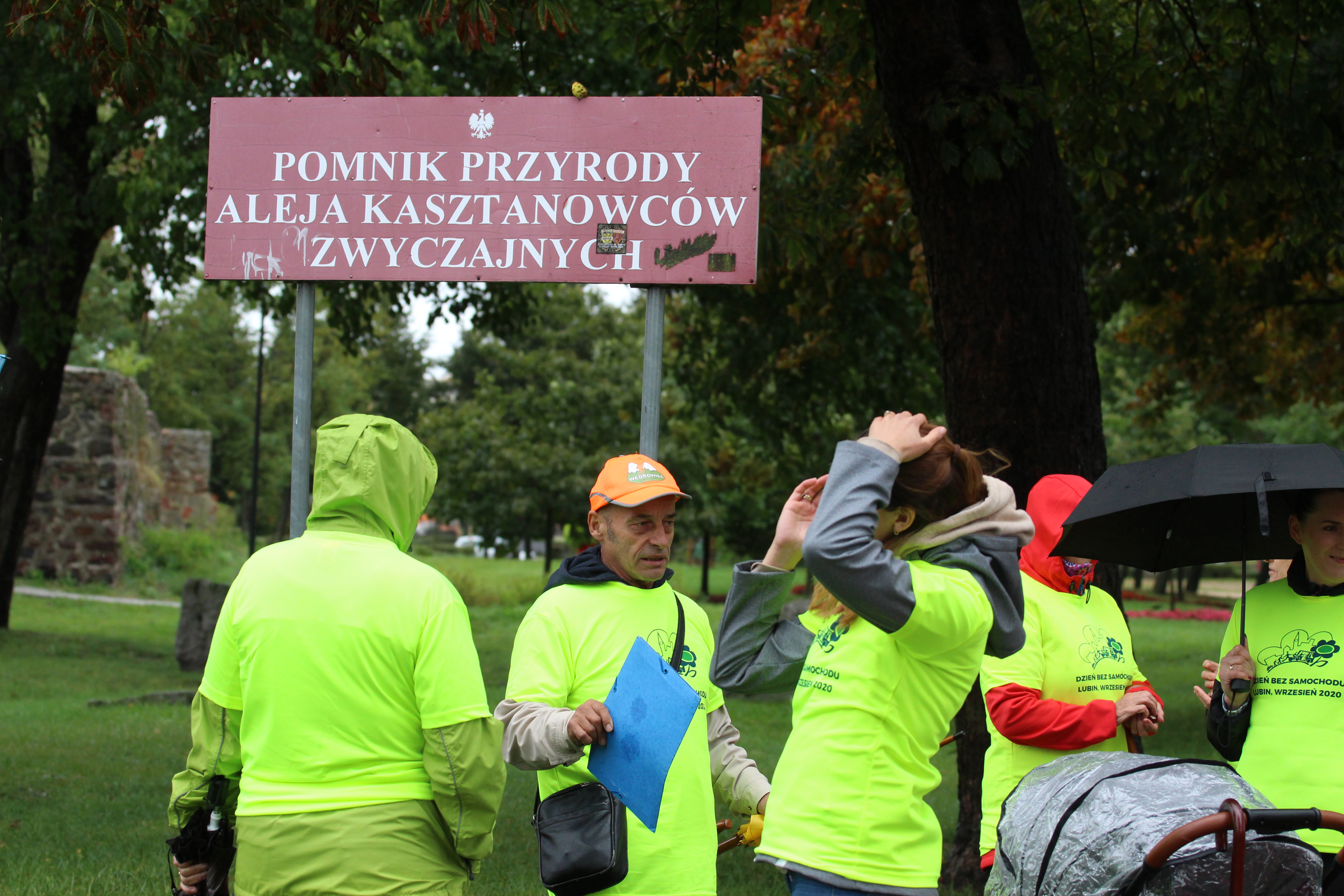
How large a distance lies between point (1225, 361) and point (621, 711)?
13703 millimetres

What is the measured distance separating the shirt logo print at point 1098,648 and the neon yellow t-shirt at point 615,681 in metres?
1.17

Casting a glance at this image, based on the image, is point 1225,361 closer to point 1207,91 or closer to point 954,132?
point 1207,91

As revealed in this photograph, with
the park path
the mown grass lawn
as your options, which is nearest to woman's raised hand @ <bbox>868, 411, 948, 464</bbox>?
the mown grass lawn

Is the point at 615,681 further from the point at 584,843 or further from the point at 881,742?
the point at 881,742

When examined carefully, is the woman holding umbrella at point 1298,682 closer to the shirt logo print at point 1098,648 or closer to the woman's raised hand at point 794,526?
the shirt logo print at point 1098,648

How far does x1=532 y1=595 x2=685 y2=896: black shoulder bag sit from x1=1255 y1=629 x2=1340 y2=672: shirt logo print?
6.34 feet

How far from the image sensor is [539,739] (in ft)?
9.58

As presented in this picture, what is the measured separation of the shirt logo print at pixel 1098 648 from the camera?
3643 mm

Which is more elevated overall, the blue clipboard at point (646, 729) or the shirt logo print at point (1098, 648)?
the shirt logo print at point (1098, 648)

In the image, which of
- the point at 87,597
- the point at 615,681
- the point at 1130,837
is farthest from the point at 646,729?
the point at 87,597

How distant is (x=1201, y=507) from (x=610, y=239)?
2107 millimetres

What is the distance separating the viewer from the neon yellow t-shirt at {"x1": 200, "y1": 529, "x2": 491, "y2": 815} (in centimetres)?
277

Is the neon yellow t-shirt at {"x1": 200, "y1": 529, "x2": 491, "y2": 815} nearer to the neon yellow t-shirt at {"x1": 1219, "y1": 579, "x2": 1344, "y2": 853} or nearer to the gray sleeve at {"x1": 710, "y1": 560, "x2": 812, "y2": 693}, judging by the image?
the gray sleeve at {"x1": 710, "y1": 560, "x2": 812, "y2": 693}

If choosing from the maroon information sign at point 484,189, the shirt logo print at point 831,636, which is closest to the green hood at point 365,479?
the shirt logo print at point 831,636
